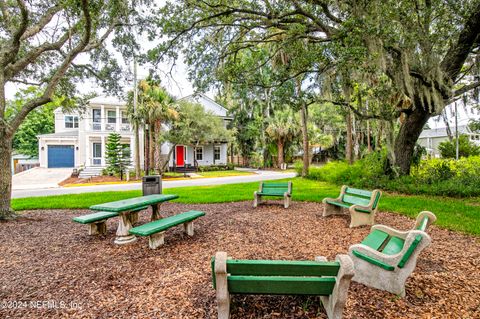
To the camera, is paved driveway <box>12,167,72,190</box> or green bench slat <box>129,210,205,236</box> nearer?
green bench slat <box>129,210,205,236</box>

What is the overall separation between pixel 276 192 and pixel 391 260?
470 centimetres

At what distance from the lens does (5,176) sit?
6.04 metres

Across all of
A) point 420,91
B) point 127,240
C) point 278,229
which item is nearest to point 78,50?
point 127,240

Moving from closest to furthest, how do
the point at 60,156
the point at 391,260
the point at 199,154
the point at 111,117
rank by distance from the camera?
the point at 391,260 → the point at 111,117 → the point at 60,156 → the point at 199,154

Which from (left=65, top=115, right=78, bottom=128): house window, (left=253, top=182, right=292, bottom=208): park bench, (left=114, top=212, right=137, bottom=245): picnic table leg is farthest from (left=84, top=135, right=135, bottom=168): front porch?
(left=114, top=212, right=137, bottom=245): picnic table leg

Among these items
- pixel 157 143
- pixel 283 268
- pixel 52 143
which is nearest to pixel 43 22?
pixel 283 268

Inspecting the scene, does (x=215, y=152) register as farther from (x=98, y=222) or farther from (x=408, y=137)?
(x=98, y=222)

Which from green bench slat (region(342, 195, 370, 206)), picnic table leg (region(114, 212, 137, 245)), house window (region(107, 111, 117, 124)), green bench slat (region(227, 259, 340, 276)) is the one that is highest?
house window (region(107, 111, 117, 124))

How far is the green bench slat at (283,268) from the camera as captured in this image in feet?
6.58

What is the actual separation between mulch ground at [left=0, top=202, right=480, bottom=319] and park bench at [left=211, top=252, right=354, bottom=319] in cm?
45

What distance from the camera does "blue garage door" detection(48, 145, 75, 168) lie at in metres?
24.2

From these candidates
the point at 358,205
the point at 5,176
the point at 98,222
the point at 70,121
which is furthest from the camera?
the point at 70,121

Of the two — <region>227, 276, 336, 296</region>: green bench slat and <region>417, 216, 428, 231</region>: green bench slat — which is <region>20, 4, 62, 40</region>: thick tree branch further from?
<region>417, 216, 428, 231</region>: green bench slat

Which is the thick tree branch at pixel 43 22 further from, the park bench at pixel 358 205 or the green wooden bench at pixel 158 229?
the park bench at pixel 358 205
